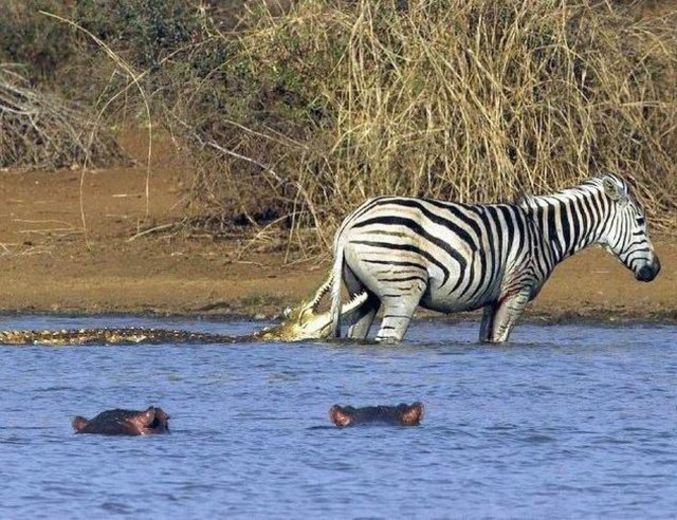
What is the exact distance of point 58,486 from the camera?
7.67 m

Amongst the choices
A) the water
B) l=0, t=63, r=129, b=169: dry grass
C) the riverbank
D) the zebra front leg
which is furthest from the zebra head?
l=0, t=63, r=129, b=169: dry grass

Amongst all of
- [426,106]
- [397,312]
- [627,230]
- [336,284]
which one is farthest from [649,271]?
[426,106]

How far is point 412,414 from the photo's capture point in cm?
862

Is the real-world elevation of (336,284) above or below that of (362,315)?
above

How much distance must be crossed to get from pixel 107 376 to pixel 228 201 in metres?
4.57

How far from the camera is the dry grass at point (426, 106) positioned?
13492 mm

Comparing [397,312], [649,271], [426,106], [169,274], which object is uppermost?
[426,106]

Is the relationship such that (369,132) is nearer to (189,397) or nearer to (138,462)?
(189,397)

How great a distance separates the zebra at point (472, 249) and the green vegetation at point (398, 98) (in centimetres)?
213

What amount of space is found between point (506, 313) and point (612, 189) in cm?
117

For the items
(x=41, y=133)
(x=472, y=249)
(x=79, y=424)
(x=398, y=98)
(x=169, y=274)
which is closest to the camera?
(x=79, y=424)

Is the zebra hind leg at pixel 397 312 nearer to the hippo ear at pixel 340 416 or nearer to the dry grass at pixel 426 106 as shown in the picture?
the hippo ear at pixel 340 416

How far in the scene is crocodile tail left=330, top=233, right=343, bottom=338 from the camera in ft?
34.5

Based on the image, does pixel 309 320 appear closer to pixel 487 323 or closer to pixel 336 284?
pixel 336 284
